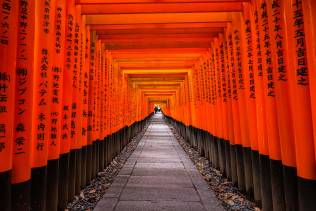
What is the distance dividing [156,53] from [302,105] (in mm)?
6328

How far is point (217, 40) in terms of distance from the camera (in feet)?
23.0

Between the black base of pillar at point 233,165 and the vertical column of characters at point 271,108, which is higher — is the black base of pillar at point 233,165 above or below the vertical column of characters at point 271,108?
below

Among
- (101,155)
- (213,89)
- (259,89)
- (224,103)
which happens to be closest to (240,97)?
(259,89)

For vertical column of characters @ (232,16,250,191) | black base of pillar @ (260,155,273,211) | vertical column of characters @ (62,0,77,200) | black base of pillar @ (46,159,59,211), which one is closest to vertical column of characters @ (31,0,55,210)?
black base of pillar @ (46,159,59,211)

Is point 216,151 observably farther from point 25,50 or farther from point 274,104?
point 25,50

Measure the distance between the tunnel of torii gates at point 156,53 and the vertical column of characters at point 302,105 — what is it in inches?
0.4

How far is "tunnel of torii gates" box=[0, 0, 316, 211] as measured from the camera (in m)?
2.76

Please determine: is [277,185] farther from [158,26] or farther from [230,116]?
[158,26]

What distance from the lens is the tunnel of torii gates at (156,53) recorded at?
9.05 feet

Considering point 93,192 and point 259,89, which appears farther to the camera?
point 93,192

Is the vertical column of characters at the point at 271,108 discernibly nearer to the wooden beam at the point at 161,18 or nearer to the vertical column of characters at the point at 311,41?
the vertical column of characters at the point at 311,41

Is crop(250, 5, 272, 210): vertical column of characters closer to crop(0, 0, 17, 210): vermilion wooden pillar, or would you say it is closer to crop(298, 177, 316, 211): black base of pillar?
crop(298, 177, 316, 211): black base of pillar

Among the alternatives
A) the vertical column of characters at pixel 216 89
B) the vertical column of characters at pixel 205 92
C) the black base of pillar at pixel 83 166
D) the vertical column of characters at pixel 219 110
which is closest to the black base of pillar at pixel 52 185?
the black base of pillar at pixel 83 166

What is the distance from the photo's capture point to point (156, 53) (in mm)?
8641
